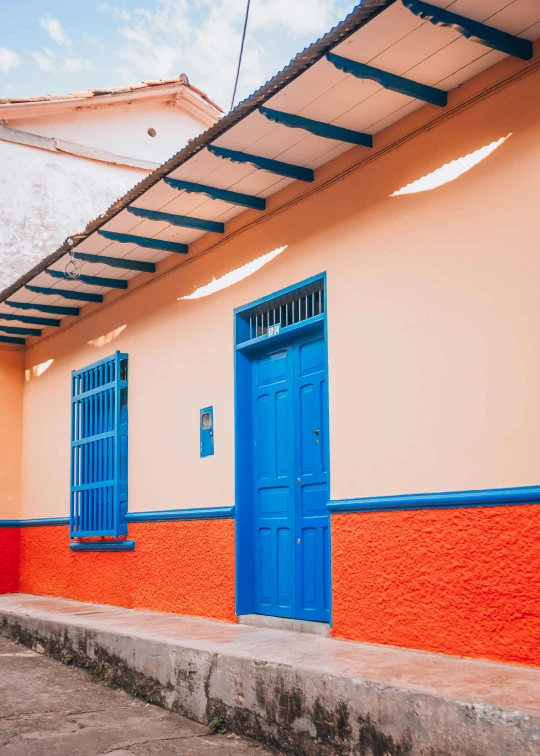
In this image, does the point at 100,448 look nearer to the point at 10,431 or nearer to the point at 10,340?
the point at 10,431

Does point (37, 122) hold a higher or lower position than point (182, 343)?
higher

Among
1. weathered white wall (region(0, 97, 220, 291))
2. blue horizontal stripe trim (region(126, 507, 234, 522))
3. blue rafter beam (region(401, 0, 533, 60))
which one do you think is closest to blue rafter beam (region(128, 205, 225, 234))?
blue horizontal stripe trim (region(126, 507, 234, 522))

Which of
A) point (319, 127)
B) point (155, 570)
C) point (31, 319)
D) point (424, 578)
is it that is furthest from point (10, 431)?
point (424, 578)

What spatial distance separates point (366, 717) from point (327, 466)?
243 centimetres

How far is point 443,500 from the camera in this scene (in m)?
4.90

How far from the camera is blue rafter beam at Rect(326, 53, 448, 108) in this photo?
4.77 metres

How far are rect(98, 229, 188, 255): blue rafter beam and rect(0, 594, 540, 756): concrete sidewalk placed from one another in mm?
3421

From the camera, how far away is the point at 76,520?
9.68m

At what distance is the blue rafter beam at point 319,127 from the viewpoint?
5.40 meters

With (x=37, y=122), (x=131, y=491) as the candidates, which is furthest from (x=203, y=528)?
(x=37, y=122)

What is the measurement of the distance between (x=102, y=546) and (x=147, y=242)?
11.3 feet

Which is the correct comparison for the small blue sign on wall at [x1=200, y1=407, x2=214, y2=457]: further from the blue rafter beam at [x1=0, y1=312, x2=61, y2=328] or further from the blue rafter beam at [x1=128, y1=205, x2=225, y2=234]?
the blue rafter beam at [x1=0, y1=312, x2=61, y2=328]

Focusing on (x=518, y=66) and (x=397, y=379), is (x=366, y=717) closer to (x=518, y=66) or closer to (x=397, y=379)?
(x=397, y=379)

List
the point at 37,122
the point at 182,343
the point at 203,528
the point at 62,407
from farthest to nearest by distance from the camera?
1. the point at 37,122
2. the point at 62,407
3. the point at 182,343
4. the point at 203,528
